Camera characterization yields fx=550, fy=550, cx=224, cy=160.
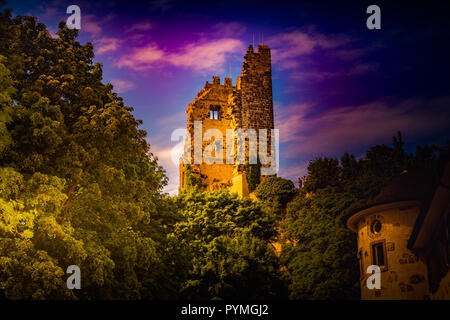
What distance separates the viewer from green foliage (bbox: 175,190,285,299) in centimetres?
2869

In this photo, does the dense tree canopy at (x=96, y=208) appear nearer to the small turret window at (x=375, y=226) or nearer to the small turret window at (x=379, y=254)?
the small turret window at (x=375, y=226)

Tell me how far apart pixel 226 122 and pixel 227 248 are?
75.5 feet

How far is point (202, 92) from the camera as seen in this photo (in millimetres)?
54406

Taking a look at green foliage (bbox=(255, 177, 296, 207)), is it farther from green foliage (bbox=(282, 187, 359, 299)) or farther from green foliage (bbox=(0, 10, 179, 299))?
green foliage (bbox=(0, 10, 179, 299))

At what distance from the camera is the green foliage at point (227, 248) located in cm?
2869

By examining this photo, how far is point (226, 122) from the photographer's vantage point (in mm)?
52219

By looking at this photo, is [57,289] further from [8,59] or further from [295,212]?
[295,212]

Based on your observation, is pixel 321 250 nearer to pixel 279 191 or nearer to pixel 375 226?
pixel 375 226

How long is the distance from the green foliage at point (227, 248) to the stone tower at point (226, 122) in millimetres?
10355

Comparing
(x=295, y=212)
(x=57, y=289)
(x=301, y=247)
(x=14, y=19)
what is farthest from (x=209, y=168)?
(x=57, y=289)

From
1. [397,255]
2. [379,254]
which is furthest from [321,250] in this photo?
[397,255]

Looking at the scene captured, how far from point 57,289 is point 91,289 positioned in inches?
103

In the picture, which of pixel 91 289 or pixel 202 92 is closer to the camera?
pixel 91 289

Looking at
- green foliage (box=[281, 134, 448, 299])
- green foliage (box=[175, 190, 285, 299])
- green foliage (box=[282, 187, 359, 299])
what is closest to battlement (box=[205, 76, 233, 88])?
green foliage (box=[175, 190, 285, 299])
